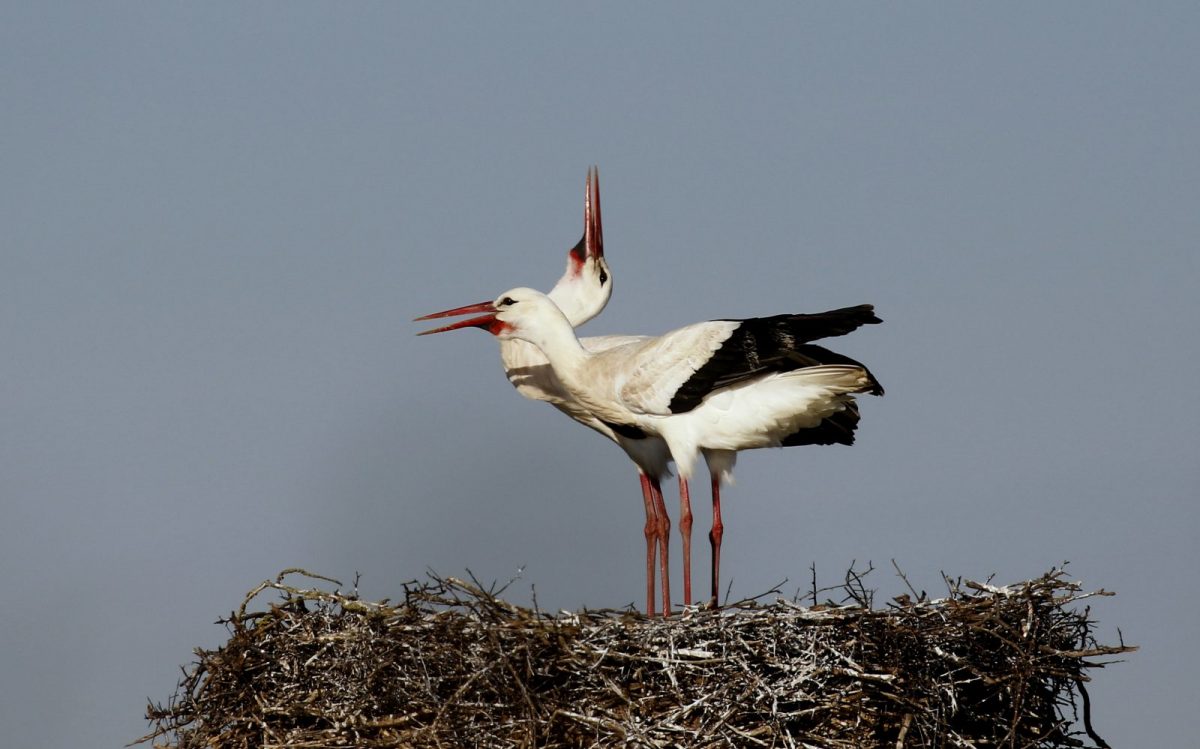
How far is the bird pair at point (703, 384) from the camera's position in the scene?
23.1ft

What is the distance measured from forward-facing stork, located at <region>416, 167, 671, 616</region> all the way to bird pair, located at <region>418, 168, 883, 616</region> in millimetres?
17

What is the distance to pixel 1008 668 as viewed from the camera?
609 cm

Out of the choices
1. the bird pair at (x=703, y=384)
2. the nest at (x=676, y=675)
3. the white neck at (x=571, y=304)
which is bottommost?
the nest at (x=676, y=675)

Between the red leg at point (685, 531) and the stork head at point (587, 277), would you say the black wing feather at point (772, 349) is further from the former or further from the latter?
the stork head at point (587, 277)

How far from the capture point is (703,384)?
23.3ft

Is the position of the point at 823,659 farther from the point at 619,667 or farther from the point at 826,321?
the point at 826,321

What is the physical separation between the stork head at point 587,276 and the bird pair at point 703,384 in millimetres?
755

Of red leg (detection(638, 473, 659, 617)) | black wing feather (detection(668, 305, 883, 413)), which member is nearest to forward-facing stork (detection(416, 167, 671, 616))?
red leg (detection(638, 473, 659, 617))

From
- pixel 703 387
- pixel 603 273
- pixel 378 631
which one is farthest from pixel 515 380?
pixel 378 631

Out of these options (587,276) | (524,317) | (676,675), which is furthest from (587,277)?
(676,675)

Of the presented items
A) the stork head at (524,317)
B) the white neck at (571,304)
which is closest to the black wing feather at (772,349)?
the stork head at (524,317)

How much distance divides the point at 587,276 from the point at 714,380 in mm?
1748

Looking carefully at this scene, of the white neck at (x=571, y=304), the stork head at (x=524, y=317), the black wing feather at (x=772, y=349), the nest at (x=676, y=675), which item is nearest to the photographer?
the nest at (x=676, y=675)

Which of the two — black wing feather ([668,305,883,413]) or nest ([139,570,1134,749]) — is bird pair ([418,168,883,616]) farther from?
nest ([139,570,1134,749])
